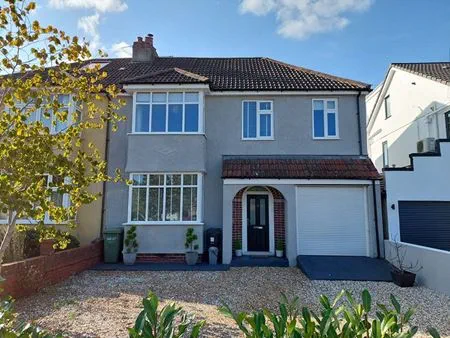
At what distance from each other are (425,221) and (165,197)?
10239mm

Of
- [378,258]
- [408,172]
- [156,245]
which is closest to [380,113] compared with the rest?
[408,172]

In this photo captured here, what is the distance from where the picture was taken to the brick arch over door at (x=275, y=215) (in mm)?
13781

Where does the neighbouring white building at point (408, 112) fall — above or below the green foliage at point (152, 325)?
above

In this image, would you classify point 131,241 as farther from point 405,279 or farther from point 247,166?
point 405,279

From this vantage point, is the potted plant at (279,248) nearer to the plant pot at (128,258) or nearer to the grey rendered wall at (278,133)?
the grey rendered wall at (278,133)

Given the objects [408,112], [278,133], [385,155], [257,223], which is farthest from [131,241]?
[385,155]

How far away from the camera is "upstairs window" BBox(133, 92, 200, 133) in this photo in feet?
45.1

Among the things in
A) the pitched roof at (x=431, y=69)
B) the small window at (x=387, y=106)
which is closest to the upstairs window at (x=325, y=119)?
the pitched roof at (x=431, y=69)

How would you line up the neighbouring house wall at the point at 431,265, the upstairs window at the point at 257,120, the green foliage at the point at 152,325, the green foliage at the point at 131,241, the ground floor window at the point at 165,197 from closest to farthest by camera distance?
1. the green foliage at the point at 152,325
2. the neighbouring house wall at the point at 431,265
3. the green foliage at the point at 131,241
4. the ground floor window at the point at 165,197
5. the upstairs window at the point at 257,120

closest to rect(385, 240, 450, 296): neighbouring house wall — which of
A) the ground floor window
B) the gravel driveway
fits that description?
the gravel driveway

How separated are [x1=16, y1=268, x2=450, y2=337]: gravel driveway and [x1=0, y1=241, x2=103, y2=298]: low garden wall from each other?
31 cm

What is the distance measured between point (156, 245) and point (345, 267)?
712cm

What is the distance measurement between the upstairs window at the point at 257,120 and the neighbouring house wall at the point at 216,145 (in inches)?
8.3

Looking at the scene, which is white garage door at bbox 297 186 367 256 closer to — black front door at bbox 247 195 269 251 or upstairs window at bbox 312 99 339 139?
black front door at bbox 247 195 269 251
